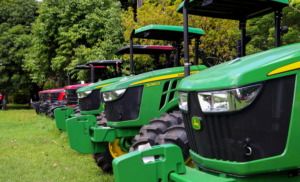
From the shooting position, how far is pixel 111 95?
4883mm

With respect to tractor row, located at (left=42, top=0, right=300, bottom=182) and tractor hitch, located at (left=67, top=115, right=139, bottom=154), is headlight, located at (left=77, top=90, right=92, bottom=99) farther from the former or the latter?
tractor row, located at (left=42, top=0, right=300, bottom=182)

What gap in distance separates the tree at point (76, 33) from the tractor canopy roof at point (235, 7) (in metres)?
11.6

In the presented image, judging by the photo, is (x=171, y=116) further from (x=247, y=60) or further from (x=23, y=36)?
(x=23, y=36)

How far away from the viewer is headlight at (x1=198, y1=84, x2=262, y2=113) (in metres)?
2.22

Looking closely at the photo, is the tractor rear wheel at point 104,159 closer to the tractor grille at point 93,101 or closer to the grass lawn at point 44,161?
the grass lawn at point 44,161

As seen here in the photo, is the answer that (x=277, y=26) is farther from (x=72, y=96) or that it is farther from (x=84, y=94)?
(x=72, y=96)

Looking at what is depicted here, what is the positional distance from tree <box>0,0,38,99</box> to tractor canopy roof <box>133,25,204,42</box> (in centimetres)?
2157

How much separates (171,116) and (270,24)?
821cm

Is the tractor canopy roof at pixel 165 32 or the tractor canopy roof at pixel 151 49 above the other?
the tractor canopy roof at pixel 165 32

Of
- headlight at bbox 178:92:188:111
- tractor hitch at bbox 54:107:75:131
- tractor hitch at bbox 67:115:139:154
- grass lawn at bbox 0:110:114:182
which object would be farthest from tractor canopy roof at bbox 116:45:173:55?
headlight at bbox 178:92:188:111

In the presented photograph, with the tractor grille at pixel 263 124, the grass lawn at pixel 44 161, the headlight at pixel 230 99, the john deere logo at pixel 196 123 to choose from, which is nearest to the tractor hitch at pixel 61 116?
the grass lawn at pixel 44 161

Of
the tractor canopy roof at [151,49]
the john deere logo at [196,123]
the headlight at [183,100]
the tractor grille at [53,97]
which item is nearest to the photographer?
the john deere logo at [196,123]

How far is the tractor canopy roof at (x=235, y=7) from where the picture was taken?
3.51 m

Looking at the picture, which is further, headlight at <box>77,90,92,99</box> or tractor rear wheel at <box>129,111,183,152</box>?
headlight at <box>77,90,92,99</box>
